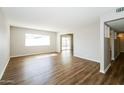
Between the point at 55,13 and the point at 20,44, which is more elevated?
the point at 55,13

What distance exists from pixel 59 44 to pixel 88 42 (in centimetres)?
443

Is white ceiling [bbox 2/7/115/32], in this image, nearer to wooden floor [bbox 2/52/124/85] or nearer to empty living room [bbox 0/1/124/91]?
empty living room [bbox 0/1/124/91]

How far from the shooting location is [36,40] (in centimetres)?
829

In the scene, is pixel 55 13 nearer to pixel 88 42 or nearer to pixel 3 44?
pixel 3 44

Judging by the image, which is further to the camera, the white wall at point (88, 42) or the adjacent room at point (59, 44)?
the white wall at point (88, 42)

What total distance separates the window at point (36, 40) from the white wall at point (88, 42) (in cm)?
323

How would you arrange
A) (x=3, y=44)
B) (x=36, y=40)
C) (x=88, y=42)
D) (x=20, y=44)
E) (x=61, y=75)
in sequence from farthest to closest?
1. (x=36, y=40)
2. (x=20, y=44)
3. (x=88, y=42)
4. (x=3, y=44)
5. (x=61, y=75)

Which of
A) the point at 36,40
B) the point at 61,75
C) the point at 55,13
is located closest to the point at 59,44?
the point at 36,40

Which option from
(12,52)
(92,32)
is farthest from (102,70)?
(12,52)

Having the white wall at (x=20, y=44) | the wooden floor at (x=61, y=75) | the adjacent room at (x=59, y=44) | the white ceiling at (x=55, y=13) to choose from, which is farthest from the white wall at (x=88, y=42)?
the white wall at (x=20, y=44)

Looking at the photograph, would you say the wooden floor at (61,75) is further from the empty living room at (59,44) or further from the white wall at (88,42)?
the white wall at (88,42)

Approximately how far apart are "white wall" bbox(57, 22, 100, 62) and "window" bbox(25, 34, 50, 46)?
3.23 m

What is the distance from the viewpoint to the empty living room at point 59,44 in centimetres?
304
